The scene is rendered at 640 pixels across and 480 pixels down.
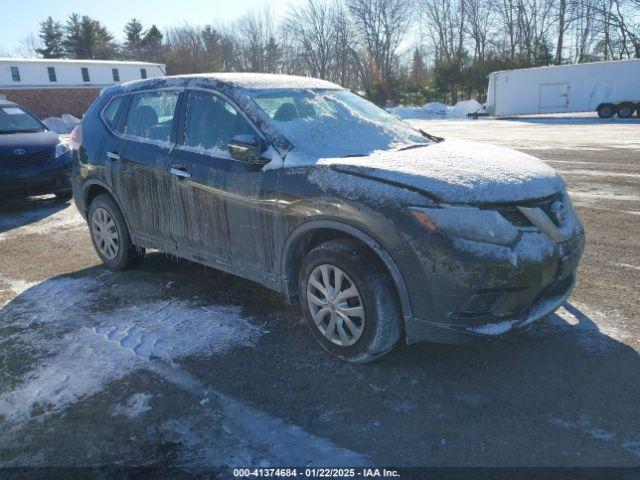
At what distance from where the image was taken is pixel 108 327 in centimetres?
400

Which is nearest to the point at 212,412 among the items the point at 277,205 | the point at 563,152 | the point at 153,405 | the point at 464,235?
the point at 153,405

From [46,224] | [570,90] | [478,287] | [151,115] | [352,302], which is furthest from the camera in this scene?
[570,90]

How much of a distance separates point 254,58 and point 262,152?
65623 mm

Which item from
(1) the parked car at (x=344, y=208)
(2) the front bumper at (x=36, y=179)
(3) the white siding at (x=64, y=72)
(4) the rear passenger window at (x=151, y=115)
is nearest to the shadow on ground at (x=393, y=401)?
(1) the parked car at (x=344, y=208)

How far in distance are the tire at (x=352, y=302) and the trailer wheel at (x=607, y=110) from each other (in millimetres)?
27172

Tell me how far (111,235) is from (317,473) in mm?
3701

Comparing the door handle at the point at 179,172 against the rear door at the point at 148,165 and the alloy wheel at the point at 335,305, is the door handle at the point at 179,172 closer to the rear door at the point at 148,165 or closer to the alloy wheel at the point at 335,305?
the rear door at the point at 148,165

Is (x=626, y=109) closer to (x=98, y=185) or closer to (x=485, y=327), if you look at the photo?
(x=98, y=185)

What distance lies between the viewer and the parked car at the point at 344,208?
2824 millimetres

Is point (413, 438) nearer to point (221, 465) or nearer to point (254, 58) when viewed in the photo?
point (221, 465)

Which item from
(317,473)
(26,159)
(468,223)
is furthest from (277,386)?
(26,159)

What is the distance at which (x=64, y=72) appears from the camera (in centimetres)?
4722

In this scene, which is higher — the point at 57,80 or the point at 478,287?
the point at 57,80

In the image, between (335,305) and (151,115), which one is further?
(151,115)
